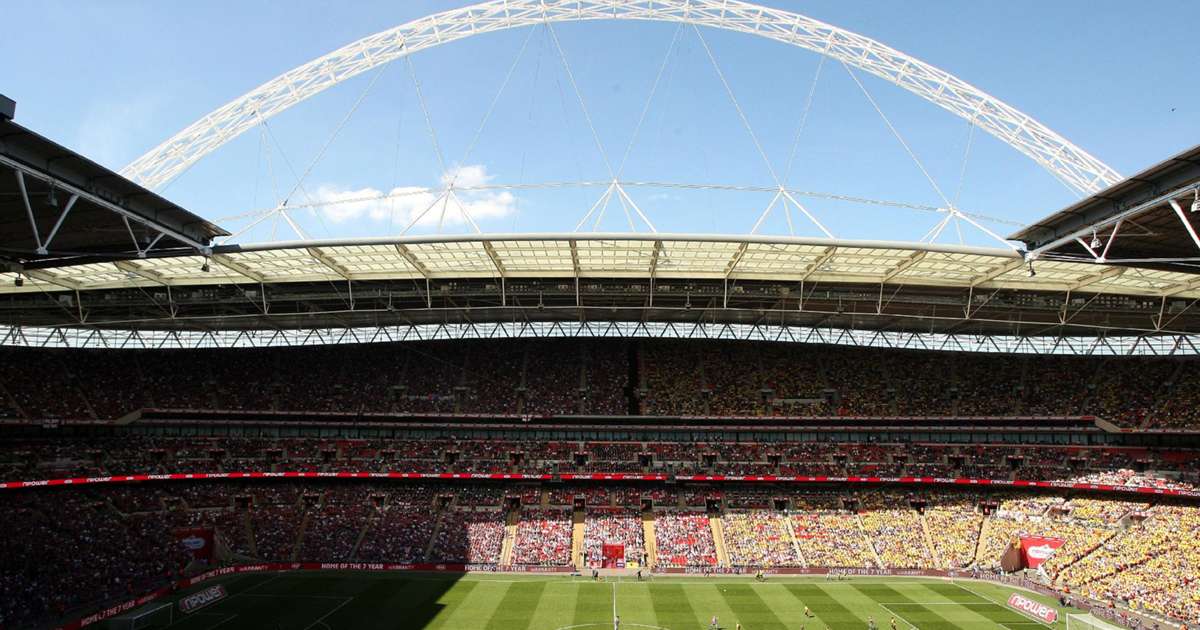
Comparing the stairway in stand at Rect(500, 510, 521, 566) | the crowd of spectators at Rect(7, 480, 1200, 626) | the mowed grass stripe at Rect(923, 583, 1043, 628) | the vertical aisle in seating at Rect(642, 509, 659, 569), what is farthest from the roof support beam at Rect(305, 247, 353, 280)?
the mowed grass stripe at Rect(923, 583, 1043, 628)

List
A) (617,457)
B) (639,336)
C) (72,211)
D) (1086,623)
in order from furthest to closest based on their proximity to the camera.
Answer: (639,336), (617,457), (1086,623), (72,211)

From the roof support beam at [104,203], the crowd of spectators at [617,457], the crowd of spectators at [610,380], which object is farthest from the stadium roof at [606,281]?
the crowd of spectators at [617,457]

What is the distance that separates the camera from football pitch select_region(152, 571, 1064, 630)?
117 ft

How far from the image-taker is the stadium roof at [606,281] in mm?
38969

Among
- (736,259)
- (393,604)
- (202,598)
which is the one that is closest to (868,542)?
(736,259)

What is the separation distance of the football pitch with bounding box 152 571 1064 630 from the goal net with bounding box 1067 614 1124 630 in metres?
1.31

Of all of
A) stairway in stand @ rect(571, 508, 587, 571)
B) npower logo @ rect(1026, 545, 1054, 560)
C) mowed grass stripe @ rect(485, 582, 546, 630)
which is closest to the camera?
mowed grass stripe @ rect(485, 582, 546, 630)

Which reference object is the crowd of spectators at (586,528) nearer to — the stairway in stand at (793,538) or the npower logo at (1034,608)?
the stairway in stand at (793,538)

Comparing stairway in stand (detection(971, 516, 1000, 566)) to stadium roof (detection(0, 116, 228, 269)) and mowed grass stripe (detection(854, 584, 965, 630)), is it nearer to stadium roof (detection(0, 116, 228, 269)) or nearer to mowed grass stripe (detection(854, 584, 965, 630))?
mowed grass stripe (detection(854, 584, 965, 630))

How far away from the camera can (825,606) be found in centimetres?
3938

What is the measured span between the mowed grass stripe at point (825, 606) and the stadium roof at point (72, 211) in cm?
3432

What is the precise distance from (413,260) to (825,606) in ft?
97.3

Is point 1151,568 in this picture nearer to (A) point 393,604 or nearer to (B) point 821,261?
(B) point 821,261

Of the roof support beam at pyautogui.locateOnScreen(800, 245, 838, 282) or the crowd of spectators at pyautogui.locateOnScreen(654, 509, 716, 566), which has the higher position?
the roof support beam at pyautogui.locateOnScreen(800, 245, 838, 282)
